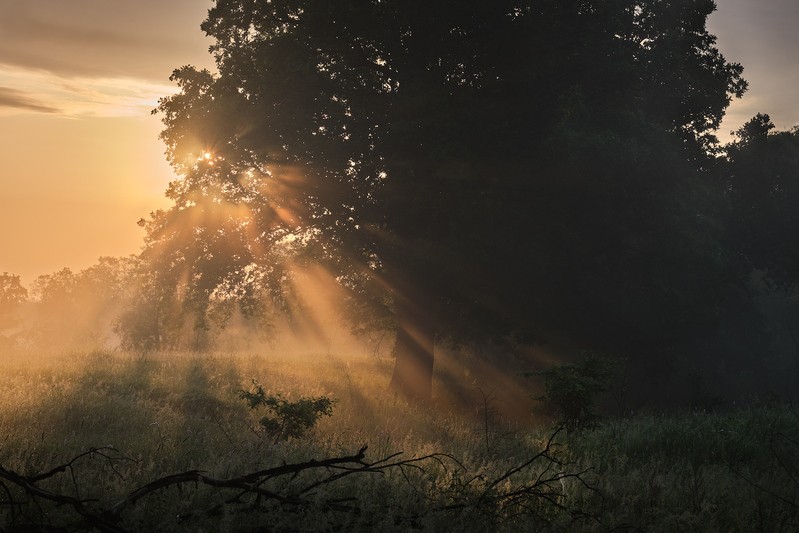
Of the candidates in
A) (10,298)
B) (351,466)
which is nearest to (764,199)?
(351,466)

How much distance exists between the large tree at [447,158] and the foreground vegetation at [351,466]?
16.0 ft

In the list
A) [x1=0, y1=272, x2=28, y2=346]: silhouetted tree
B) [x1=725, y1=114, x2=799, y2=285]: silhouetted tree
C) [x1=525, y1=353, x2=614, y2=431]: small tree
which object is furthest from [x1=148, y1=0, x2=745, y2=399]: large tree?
[x1=0, y1=272, x2=28, y2=346]: silhouetted tree

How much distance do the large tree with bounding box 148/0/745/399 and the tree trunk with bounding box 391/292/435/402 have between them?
0.18ft

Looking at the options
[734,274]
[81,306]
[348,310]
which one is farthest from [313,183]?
[81,306]

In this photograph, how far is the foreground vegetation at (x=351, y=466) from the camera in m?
5.21

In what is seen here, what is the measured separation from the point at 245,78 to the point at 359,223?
18.1 feet

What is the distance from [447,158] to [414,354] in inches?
300

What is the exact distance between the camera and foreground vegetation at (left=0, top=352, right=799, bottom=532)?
5.21 m

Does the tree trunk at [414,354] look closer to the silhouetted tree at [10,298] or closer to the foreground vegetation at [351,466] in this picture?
the foreground vegetation at [351,466]

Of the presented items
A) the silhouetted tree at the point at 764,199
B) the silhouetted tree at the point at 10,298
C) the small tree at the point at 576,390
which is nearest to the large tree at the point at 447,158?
the small tree at the point at 576,390

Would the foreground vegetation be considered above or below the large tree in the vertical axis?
below

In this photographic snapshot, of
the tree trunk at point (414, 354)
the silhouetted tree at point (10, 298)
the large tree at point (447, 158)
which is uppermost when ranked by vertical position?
the large tree at point (447, 158)

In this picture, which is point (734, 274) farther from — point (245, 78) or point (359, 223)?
point (245, 78)

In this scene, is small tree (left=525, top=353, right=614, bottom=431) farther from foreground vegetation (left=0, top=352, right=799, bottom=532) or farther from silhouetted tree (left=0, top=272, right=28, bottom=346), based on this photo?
silhouetted tree (left=0, top=272, right=28, bottom=346)
